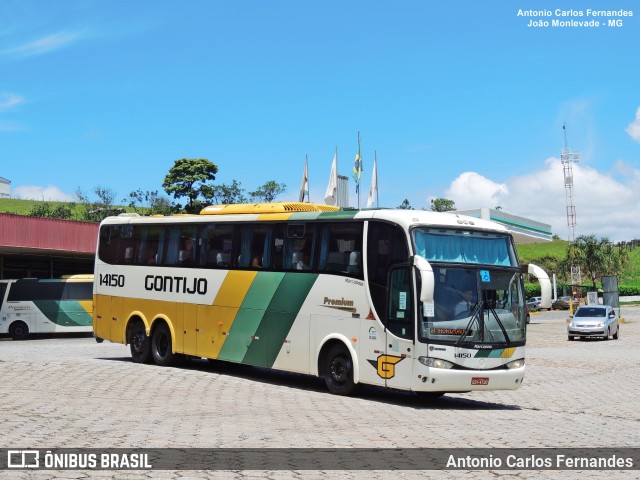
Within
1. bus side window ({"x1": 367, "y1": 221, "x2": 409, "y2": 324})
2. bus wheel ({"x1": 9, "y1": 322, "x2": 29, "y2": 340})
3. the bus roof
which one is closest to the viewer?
bus side window ({"x1": 367, "y1": 221, "x2": 409, "y2": 324})

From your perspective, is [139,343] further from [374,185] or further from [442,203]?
[442,203]

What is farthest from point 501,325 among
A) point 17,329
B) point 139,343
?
point 17,329

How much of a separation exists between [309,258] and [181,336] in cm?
491

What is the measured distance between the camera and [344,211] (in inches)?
727

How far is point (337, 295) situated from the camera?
59.2 ft

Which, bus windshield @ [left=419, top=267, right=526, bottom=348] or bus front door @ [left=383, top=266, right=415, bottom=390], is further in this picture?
bus front door @ [left=383, top=266, right=415, bottom=390]

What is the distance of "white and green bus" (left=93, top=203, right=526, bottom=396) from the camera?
1642 centimetres

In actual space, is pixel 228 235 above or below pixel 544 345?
above

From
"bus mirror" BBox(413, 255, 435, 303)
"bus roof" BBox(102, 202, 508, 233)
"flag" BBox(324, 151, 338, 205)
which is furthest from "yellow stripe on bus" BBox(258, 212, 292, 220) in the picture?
"flag" BBox(324, 151, 338, 205)

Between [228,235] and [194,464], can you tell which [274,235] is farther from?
[194,464]

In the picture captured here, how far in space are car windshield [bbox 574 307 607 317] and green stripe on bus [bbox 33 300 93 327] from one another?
22.8 m

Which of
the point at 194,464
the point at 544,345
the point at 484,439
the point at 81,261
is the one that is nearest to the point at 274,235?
the point at 484,439

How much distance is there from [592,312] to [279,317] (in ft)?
93.3

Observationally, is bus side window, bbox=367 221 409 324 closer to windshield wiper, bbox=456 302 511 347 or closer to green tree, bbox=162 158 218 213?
windshield wiper, bbox=456 302 511 347
